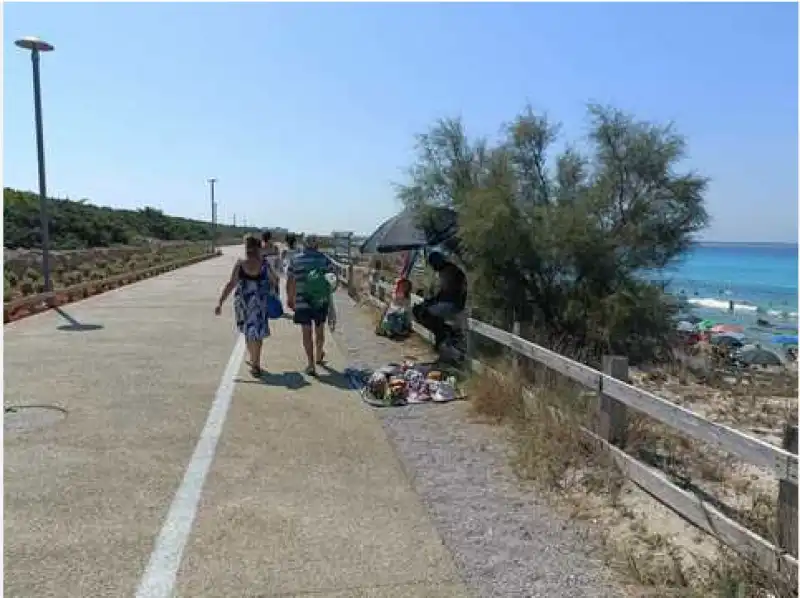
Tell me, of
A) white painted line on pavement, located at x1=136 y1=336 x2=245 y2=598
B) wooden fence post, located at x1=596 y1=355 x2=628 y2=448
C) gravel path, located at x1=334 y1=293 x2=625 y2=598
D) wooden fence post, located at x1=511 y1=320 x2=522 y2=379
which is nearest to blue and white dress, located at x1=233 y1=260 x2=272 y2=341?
white painted line on pavement, located at x1=136 y1=336 x2=245 y2=598

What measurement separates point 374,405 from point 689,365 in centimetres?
756

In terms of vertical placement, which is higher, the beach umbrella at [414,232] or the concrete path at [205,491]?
the beach umbrella at [414,232]

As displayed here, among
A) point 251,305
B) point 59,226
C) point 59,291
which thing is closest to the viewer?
point 251,305

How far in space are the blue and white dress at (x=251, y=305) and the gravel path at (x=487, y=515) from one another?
237 centimetres

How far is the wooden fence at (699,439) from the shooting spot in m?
3.56

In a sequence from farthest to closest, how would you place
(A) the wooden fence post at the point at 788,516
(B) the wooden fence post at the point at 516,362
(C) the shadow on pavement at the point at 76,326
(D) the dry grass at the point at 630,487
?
(C) the shadow on pavement at the point at 76,326 < (B) the wooden fence post at the point at 516,362 < (D) the dry grass at the point at 630,487 < (A) the wooden fence post at the point at 788,516

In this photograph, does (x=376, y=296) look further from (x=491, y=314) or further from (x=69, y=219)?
(x=69, y=219)

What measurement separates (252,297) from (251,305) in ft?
0.32

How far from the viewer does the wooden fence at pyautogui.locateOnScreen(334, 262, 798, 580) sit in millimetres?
3561

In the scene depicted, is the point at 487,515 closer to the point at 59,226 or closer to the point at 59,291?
the point at 59,291

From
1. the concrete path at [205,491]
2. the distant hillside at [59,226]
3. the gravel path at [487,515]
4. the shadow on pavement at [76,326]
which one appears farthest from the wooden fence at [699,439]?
the distant hillside at [59,226]

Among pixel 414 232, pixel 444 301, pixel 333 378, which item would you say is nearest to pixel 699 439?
pixel 333 378

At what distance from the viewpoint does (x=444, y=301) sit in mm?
10414

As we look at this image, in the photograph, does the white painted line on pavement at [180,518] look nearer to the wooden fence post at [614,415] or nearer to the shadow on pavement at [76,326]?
the wooden fence post at [614,415]
